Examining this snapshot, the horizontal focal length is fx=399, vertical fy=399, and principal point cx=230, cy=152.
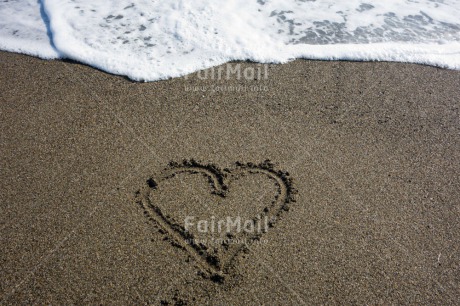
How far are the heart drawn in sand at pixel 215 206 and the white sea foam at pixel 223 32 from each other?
4.69ft

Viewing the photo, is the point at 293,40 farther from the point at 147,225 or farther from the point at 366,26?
the point at 147,225

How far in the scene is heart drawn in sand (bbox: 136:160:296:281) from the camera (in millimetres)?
2521

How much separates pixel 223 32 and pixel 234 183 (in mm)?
2328

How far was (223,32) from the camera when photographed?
461 centimetres

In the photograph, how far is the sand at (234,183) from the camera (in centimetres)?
234

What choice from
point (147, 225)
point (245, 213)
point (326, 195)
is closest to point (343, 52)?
point (326, 195)
